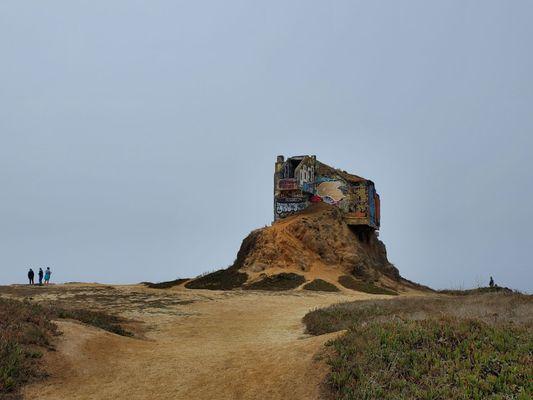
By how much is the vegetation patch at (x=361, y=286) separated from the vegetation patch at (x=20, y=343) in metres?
31.5

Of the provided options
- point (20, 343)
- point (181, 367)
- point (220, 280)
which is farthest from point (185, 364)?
point (220, 280)

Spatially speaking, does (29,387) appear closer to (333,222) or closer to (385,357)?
(385,357)

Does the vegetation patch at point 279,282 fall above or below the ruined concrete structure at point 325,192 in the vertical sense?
below

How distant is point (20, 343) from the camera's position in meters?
12.0

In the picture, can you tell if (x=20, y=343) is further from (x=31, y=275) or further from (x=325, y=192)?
(x=325, y=192)

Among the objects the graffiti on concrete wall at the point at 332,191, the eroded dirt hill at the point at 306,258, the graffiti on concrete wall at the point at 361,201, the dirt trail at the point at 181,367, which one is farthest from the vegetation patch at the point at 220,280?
the dirt trail at the point at 181,367

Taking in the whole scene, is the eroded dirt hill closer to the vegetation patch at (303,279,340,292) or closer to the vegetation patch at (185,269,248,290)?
the vegetation patch at (185,269,248,290)

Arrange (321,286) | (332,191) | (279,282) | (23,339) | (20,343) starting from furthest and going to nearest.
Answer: (332,191)
(279,282)
(321,286)
(23,339)
(20,343)

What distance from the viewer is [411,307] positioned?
20922 millimetres

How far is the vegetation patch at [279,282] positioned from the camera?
4056 cm

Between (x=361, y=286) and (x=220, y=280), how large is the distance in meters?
14.1

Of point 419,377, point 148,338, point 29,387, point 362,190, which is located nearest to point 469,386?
point 419,377

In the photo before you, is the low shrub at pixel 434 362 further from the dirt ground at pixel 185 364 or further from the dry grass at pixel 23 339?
the dry grass at pixel 23 339

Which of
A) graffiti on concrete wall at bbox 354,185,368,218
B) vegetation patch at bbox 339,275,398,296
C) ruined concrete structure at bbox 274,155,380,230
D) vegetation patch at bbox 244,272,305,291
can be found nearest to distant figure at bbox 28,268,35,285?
vegetation patch at bbox 244,272,305,291
